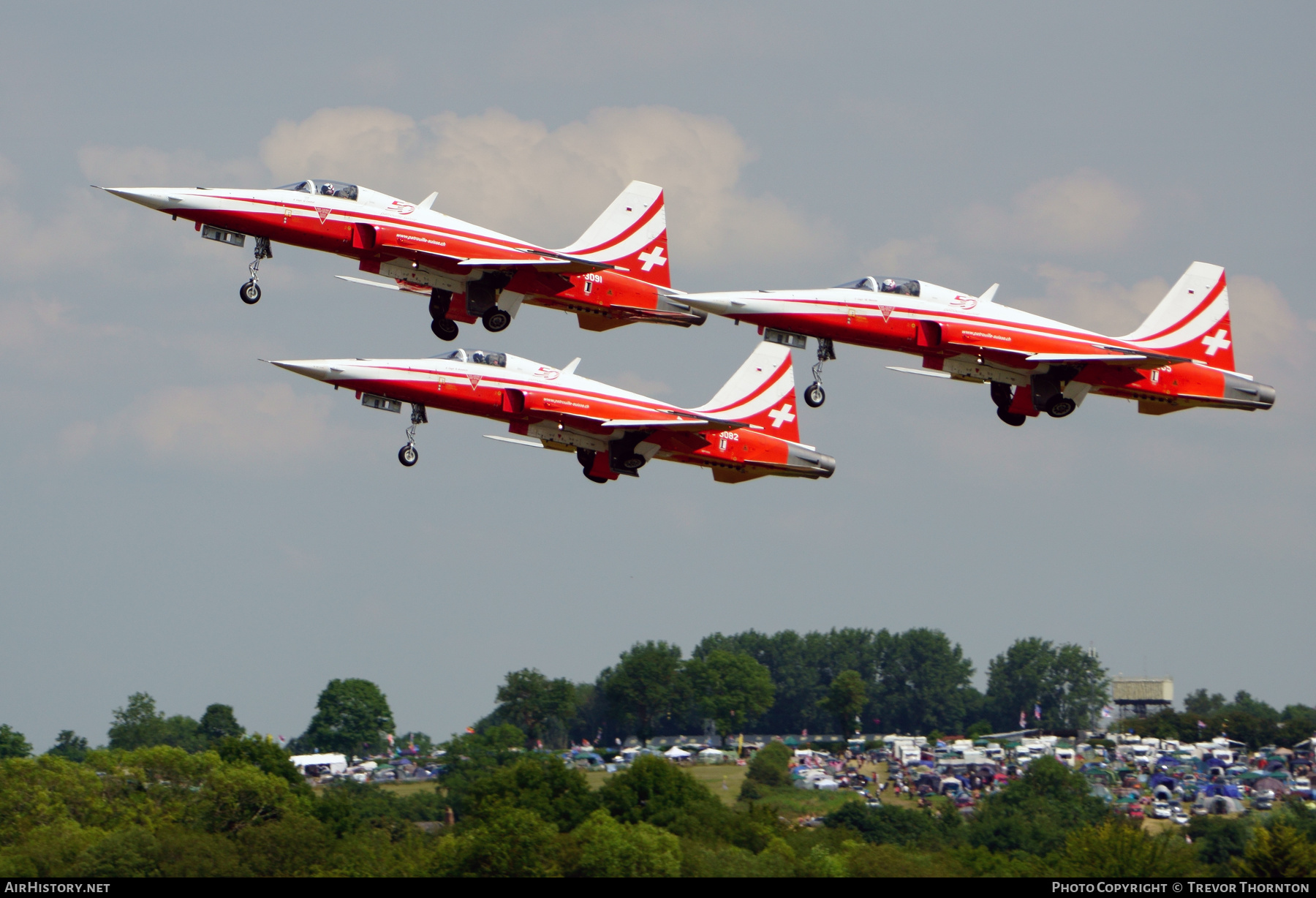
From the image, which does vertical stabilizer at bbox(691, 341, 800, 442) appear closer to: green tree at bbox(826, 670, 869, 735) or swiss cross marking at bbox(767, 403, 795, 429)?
swiss cross marking at bbox(767, 403, 795, 429)

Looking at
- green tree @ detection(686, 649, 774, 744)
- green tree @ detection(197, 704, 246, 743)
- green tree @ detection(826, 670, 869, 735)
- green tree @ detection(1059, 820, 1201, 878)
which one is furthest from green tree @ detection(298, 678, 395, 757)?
green tree @ detection(1059, 820, 1201, 878)

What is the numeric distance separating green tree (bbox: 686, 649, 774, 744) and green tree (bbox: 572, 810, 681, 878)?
332 ft

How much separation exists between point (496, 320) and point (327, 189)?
22.1 ft

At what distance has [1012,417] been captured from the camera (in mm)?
50000

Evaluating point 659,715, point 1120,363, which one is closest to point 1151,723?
point 659,715

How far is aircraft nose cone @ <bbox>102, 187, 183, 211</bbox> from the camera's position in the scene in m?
44.0

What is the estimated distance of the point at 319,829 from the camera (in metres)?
94.1

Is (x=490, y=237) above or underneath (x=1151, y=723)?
above

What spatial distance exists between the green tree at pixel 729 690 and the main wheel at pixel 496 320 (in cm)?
14517

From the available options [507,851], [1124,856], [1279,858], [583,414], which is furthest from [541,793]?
[583,414]

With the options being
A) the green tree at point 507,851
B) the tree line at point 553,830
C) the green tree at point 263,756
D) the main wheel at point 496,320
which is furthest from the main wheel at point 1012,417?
the green tree at point 263,756

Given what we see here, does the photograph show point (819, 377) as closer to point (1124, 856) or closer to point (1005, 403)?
point (1005, 403)
